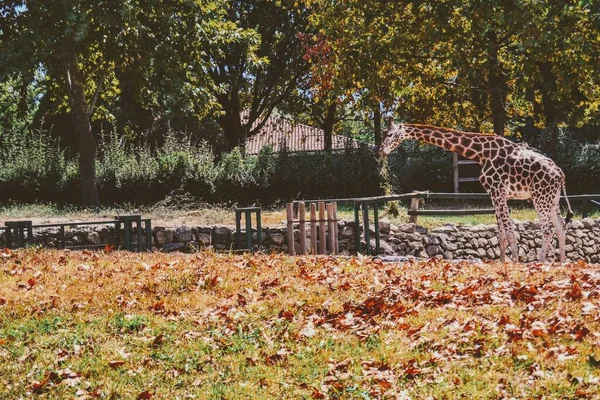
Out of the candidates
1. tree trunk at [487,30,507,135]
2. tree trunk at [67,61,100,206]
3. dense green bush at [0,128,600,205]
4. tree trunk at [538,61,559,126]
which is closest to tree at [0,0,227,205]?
tree trunk at [67,61,100,206]

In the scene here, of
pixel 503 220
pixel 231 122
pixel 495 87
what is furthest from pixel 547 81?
pixel 231 122

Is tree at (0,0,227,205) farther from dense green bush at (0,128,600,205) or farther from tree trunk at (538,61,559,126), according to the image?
tree trunk at (538,61,559,126)

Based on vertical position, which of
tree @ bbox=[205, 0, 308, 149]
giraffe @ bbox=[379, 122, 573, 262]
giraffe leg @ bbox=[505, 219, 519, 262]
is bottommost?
giraffe leg @ bbox=[505, 219, 519, 262]

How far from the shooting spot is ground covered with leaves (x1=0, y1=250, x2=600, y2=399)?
629 cm

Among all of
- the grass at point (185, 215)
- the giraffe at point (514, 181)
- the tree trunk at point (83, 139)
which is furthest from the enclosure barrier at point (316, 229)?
the tree trunk at point (83, 139)

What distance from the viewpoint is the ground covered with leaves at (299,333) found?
20.6 feet

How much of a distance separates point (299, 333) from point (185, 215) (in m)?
15.1

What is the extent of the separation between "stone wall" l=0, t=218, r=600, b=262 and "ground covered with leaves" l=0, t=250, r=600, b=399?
6.18 meters

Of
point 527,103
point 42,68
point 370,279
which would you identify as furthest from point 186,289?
point 527,103

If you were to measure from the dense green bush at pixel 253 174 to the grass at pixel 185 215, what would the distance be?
4.65 feet

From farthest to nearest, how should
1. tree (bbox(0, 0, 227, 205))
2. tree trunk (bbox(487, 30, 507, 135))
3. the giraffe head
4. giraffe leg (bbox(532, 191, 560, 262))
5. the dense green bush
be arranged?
tree trunk (bbox(487, 30, 507, 135)) → the dense green bush → tree (bbox(0, 0, 227, 205)) → the giraffe head → giraffe leg (bbox(532, 191, 560, 262))

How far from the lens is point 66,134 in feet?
128

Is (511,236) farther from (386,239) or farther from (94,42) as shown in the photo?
(94,42)

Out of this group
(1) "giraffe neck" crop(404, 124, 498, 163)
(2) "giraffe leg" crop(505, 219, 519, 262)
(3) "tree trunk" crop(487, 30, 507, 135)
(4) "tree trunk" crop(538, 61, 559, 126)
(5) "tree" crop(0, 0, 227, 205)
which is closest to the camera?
(2) "giraffe leg" crop(505, 219, 519, 262)
